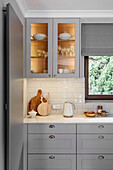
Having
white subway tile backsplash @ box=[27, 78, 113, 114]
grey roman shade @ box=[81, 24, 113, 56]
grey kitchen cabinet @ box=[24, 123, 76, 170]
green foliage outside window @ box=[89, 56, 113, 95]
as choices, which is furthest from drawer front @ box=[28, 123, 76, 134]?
grey roman shade @ box=[81, 24, 113, 56]

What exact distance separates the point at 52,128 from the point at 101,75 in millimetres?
1376

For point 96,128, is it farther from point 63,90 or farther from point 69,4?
point 69,4

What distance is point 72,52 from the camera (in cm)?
320

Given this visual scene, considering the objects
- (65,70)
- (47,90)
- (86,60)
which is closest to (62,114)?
(47,90)

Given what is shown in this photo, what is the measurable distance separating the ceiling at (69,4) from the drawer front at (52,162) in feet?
7.15

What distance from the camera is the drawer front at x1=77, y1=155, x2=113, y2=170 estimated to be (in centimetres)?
294

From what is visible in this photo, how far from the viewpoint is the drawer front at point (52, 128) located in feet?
9.55

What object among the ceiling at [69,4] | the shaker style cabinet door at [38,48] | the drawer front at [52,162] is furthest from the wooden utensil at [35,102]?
the ceiling at [69,4]

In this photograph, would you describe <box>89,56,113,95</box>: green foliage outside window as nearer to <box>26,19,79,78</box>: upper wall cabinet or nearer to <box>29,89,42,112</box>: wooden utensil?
<box>26,19,79,78</box>: upper wall cabinet

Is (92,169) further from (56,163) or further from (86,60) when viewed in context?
(86,60)

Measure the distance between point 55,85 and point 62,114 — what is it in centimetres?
53

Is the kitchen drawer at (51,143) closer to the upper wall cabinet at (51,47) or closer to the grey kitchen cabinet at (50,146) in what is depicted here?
the grey kitchen cabinet at (50,146)

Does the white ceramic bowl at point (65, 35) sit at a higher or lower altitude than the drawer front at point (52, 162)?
higher

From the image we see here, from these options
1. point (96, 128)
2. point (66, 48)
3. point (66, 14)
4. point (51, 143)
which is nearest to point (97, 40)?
point (66, 48)
